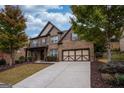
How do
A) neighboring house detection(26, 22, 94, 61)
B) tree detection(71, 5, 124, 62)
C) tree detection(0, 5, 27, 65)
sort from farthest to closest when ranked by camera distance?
neighboring house detection(26, 22, 94, 61), tree detection(0, 5, 27, 65), tree detection(71, 5, 124, 62)

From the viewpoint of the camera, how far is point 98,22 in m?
17.1

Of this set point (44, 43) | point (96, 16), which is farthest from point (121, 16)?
point (44, 43)

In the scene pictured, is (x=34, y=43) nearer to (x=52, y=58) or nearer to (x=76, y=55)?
(x=52, y=58)

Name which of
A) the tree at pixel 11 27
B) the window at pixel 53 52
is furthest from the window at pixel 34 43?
the tree at pixel 11 27

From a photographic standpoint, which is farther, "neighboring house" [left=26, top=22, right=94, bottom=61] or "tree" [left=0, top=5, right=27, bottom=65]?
"neighboring house" [left=26, top=22, right=94, bottom=61]

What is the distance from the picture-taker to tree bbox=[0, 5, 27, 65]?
2458 centimetres

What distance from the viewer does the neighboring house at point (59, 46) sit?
1089 inches

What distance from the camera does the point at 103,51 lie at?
30188mm

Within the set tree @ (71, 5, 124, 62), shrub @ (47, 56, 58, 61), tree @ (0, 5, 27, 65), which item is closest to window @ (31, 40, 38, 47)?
shrub @ (47, 56, 58, 61)

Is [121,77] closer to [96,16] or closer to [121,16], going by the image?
[96,16]

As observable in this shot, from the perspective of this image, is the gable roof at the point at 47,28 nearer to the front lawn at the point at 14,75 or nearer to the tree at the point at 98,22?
the front lawn at the point at 14,75

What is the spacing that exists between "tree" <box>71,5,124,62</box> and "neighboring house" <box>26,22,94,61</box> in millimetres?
8396

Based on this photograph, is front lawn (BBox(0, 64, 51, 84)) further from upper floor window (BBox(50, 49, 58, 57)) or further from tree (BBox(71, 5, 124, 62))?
upper floor window (BBox(50, 49, 58, 57))
